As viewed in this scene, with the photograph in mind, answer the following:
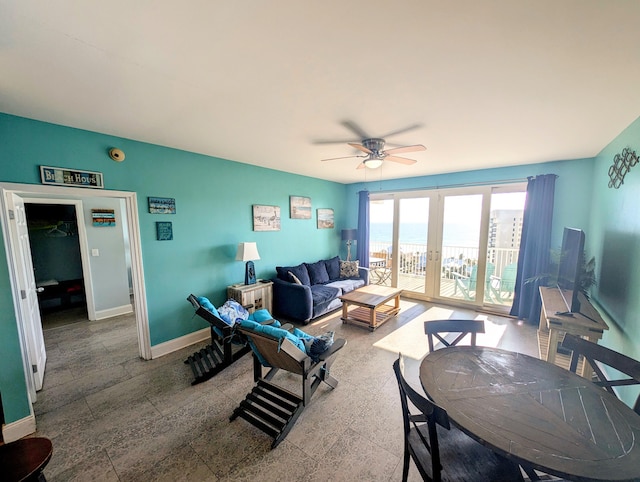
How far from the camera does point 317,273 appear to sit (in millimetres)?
4898

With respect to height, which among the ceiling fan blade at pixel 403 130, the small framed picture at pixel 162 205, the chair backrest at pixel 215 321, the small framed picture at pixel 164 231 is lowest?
the chair backrest at pixel 215 321

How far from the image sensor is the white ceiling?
1.12m

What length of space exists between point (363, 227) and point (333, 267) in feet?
4.05

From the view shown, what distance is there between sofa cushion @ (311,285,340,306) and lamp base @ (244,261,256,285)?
39.5 inches

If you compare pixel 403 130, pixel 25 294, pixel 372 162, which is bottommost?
pixel 25 294

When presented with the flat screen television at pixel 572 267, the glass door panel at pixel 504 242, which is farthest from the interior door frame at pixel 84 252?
the glass door panel at pixel 504 242

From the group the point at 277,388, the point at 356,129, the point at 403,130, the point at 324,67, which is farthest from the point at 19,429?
Result: the point at 403,130

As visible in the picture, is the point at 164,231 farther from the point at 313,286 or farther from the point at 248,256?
the point at 313,286

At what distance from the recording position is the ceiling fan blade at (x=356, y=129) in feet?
7.72

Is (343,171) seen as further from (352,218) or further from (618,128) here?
(618,128)

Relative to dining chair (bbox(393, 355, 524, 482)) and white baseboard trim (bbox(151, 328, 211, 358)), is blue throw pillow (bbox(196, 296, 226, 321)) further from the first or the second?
dining chair (bbox(393, 355, 524, 482))

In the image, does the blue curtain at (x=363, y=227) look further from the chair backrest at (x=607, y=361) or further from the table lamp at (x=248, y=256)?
the chair backrest at (x=607, y=361)

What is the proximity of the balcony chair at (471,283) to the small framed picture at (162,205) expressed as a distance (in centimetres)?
507

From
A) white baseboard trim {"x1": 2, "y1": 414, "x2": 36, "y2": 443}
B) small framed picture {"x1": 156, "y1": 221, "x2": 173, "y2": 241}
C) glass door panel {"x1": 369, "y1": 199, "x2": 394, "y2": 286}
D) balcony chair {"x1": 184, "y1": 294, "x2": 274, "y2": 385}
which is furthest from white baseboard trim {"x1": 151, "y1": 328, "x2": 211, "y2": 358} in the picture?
glass door panel {"x1": 369, "y1": 199, "x2": 394, "y2": 286}
